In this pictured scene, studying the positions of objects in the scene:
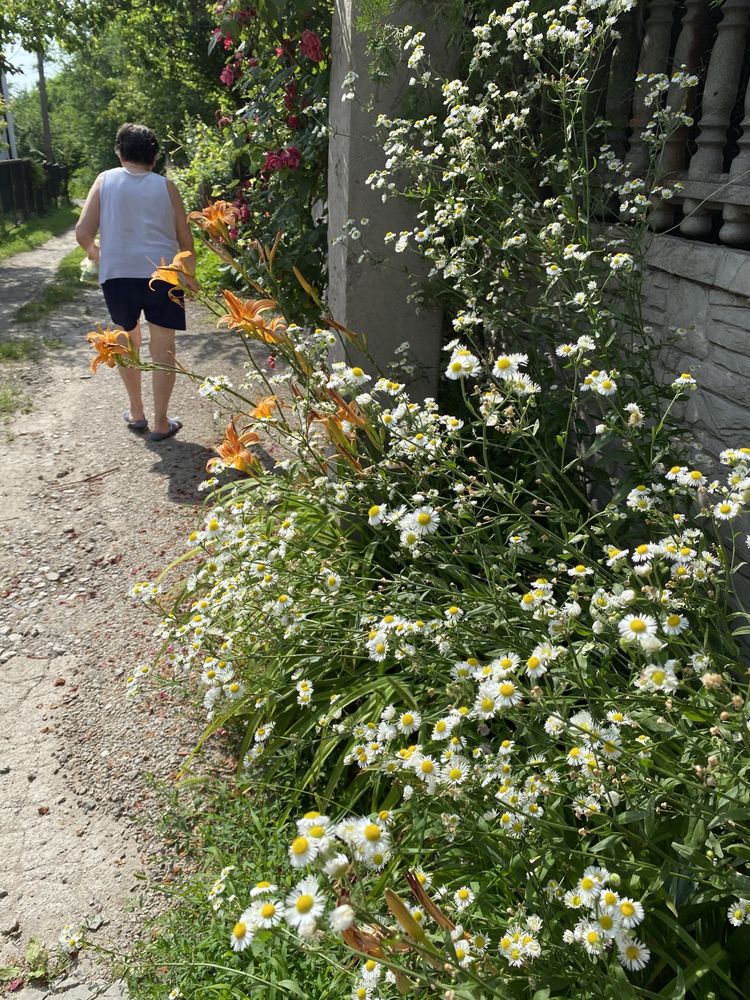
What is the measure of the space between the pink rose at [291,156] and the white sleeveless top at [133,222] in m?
1.21

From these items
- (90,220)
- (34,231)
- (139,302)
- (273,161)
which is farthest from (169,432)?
(34,231)

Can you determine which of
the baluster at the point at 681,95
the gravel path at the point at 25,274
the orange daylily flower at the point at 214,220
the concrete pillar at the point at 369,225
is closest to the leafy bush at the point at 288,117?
the concrete pillar at the point at 369,225

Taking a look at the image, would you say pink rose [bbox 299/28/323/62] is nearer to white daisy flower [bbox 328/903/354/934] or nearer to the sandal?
the sandal

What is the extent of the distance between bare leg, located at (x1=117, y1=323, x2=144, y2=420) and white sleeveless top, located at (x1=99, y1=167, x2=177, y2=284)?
39 centimetres

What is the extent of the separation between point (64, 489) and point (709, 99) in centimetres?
380

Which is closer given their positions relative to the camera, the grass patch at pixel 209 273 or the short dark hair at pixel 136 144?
the short dark hair at pixel 136 144

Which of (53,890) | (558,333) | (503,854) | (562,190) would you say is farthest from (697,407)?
(53,890)

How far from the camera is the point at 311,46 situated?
13.0 ft

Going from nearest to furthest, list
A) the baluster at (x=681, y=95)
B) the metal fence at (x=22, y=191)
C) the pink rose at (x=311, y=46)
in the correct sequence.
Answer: the baluster at (x=681, y=95), the pink rose at (x=311, y=46), the metal fence at (x=22, y=191)

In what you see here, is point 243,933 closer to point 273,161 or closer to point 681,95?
point 681,95

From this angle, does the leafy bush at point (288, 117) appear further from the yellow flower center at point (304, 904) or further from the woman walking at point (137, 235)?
the yellow flower center at point (304, 904)

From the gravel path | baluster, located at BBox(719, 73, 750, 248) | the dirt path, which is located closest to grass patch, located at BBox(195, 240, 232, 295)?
the gravel path

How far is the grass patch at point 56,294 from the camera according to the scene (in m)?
9.23

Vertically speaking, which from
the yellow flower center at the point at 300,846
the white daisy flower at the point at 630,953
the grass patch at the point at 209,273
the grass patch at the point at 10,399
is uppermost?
the yellow flower center at the point at 300,846
